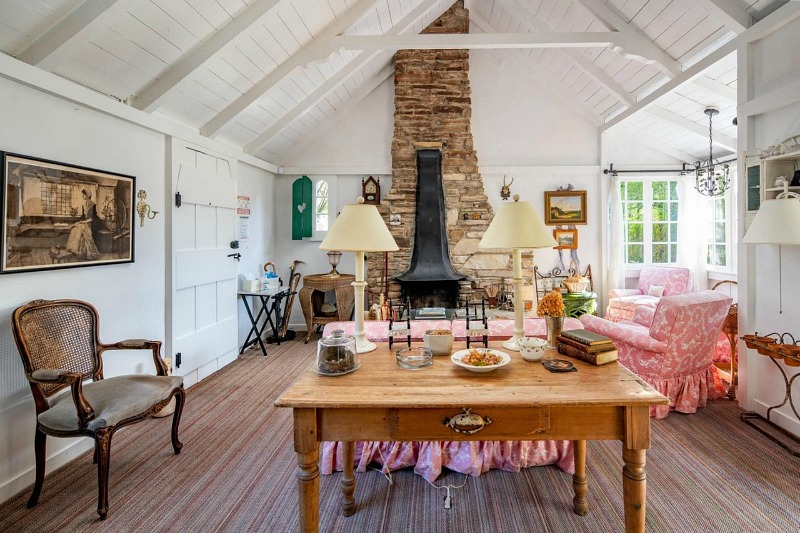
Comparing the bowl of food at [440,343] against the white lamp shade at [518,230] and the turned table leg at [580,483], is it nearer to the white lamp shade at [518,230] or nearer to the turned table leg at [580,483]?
the white lamp shade at [518,230]

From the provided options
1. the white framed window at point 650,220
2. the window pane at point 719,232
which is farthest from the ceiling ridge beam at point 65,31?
the window pane at point 719,232

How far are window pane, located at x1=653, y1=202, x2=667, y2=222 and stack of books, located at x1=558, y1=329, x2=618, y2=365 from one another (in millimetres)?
4965

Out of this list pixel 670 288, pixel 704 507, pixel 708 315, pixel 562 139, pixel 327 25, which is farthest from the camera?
pixel 562 139

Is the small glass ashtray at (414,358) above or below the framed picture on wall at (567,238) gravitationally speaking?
below

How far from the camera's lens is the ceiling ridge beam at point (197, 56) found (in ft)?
9.23

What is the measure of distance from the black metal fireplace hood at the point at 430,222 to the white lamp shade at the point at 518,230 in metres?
3.42

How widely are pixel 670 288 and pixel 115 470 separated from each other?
6.11m

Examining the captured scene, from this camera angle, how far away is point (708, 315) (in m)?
2.81

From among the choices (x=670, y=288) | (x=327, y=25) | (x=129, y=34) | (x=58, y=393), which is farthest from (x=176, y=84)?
(x=670, y=288)

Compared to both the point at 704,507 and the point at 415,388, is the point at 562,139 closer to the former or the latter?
the point at 704,507

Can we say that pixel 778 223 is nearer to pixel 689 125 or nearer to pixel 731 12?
pixel 731 12

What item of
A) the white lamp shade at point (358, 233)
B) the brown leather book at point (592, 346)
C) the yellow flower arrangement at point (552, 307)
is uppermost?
the white lamp shade at point (358, 233)

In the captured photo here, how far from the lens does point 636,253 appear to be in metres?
5.66

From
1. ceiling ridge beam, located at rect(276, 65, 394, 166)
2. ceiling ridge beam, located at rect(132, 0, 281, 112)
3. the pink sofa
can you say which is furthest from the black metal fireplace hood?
the pink sofa
